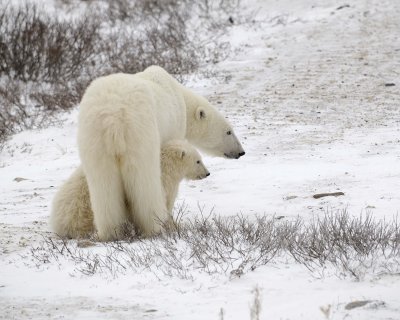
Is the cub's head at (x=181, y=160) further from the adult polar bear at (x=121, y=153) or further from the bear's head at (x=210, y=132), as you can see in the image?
the bear's head at (x=210, y=132)

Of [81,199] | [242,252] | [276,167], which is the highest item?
[242,252]

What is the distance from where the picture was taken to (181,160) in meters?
5.27

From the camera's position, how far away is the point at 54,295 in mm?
3537

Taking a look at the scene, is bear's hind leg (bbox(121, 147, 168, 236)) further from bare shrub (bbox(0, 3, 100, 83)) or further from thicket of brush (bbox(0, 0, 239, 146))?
bare shrub (bbox(0, 3, 100, 83))

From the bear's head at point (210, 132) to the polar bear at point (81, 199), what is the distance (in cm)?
103

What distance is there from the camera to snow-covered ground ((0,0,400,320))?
3215mm

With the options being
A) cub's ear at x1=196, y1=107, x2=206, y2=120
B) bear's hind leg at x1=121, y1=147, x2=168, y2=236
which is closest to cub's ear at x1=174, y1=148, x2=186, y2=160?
bear's hind leg at x1=121, y1=147, x2=168, y2=236

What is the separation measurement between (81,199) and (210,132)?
1706 mm

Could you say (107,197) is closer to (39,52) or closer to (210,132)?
(210,132)

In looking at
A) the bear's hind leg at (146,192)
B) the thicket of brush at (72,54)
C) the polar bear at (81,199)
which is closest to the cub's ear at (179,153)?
the polar bear at (81,199)

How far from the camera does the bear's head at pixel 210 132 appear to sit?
20.6 feet

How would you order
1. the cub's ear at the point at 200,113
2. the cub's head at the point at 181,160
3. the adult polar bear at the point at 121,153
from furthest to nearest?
the cub's ear at the point at 200,113 < the cub's head at the point at 181,160 < the adult polar bear at the point at 121,153

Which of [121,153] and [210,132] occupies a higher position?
[121,153]

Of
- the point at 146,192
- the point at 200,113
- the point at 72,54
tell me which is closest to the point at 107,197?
the point at 146,192
